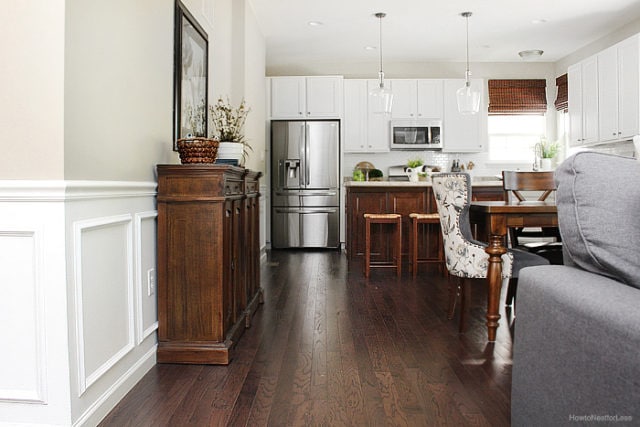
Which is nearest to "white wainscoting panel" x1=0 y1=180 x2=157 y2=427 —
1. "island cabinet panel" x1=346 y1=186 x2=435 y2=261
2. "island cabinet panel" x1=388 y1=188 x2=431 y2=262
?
"island cabinet panel" x1=346 y1=186 x2=435 y2=261

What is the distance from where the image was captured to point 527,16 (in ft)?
19.5

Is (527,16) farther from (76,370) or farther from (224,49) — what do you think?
(76,370)

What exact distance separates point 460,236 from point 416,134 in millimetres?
4879

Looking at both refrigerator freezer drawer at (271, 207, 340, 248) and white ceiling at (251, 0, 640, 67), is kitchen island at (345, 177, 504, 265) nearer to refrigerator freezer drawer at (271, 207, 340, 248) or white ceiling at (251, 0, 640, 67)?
refrigerator freezer drawer at (271, 207, 340, 248)

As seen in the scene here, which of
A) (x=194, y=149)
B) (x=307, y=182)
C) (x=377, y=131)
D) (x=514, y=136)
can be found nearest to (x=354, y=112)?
(x=377, y=131)

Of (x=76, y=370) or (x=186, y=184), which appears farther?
(x=186, y=184)

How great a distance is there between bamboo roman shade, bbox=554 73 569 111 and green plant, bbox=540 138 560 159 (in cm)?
53

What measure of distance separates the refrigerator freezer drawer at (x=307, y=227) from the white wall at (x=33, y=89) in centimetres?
555

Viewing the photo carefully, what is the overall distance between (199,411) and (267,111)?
5.93m

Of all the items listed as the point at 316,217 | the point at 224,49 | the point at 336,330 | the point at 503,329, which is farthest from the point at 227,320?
the point at 316,217

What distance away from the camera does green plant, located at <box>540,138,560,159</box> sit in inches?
293

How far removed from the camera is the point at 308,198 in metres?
7.21

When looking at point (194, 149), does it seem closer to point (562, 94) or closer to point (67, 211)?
point (67, 211)

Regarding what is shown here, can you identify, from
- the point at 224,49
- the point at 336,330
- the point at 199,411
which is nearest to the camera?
the point at 199,411
